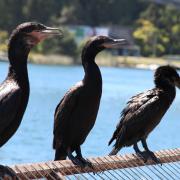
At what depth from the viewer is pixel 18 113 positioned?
17.1ft

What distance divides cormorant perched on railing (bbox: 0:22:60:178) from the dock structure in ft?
1.08

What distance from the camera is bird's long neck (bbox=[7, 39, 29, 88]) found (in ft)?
17.3

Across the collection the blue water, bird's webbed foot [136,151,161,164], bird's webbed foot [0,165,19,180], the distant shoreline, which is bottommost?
the distant shoreline

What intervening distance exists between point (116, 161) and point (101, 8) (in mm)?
98116

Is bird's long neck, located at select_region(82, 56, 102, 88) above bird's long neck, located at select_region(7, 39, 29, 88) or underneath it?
underneath

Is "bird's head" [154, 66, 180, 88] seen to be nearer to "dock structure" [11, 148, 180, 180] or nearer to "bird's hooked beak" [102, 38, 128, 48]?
"dock structure" [11, 148, 180, 180]

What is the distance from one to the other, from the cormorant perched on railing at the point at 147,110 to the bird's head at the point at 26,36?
1.79 metres

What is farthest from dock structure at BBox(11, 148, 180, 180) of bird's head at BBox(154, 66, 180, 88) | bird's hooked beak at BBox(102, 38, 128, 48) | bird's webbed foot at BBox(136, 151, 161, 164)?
bird's hooked beak at BBox(102, 38, 128, 48)

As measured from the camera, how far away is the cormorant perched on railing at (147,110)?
22.6ft

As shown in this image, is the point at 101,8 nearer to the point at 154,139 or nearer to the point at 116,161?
the point at 154,139

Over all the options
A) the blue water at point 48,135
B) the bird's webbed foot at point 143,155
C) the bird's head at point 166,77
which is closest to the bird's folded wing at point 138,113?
the bird's head at point 166,77

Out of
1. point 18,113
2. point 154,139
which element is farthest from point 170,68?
point 154,139

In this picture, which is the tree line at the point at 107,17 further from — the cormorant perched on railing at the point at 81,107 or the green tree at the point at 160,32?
the cormorant perched on railing at the point at 81,107

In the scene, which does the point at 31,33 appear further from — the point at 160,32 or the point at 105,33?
the point at 160,32
